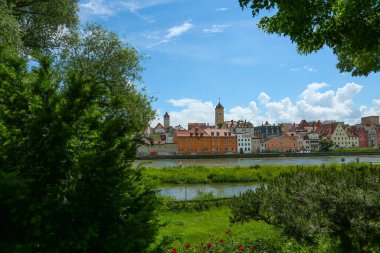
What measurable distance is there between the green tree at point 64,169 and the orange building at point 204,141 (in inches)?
5030

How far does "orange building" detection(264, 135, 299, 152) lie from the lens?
14800cm

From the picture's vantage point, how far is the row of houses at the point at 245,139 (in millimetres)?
134375

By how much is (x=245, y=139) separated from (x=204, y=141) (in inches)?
943

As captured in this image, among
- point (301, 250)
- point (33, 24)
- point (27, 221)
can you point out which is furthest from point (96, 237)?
point (33, 24)

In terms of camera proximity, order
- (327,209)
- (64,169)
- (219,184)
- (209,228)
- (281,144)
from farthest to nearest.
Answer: (281,144) < (219,184) < (209,228) < (327,209) < (64,169)

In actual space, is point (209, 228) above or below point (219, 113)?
below

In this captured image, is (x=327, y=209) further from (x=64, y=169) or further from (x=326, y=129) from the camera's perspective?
(x=326, y=129)

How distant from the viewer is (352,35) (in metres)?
8.70

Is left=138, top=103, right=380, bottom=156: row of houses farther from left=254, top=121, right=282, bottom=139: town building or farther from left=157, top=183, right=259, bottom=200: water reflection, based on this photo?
left=157, top=183, right=259, bottom=200: water reflection

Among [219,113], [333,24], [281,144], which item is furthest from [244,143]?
[333,24]

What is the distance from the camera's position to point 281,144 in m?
148

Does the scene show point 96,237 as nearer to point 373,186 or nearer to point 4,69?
point 4,69

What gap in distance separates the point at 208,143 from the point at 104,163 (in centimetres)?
13106

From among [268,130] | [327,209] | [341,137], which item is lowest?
[327,209]
